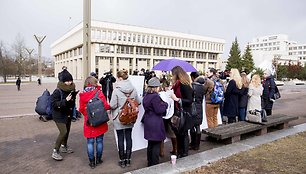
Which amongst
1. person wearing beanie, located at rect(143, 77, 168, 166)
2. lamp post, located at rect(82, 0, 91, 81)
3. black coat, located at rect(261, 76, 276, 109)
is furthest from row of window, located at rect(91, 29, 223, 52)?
person wearing beanie, located at rect(143, 77, 168, 166)

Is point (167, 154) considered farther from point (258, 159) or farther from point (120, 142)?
point (258, 159)

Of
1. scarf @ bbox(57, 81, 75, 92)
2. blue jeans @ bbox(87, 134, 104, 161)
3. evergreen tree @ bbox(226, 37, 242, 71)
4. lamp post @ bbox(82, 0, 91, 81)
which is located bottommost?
blue jeans @ bbox(87, 134, 104, 161)

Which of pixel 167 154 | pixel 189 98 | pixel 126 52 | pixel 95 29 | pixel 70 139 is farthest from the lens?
pixel 126 52

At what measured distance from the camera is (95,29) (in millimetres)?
64875

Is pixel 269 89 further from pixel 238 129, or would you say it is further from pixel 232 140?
pixel 232 140

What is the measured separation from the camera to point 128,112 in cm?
431

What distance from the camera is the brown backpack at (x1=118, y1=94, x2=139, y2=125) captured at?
14.1 ft

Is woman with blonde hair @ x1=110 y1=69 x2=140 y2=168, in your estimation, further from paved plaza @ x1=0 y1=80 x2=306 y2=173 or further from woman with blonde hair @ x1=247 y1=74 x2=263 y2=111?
woman with blonde hair @ x1=247 y1=74 x2=263 y2=111

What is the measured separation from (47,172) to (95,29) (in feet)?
212

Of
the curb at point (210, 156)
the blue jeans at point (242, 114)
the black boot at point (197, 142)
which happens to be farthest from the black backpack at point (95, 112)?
the blue jeans at point (242, 114)

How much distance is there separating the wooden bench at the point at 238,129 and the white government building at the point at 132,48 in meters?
57.9

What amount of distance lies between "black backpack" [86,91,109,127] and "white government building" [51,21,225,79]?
5898 cm

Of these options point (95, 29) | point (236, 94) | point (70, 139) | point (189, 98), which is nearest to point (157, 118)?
point (189, 98)

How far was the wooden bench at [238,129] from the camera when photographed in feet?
18.1
